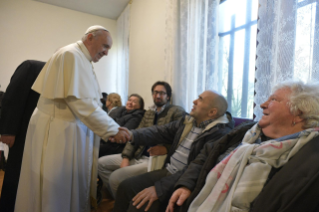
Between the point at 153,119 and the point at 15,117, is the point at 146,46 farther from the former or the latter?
the point at 15,117

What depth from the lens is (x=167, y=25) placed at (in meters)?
2.67

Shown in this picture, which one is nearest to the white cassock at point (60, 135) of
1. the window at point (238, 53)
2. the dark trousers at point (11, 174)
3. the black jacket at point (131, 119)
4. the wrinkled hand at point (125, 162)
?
the dark trousers at point (11, 174)

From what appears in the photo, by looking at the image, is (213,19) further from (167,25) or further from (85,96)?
(85,96)

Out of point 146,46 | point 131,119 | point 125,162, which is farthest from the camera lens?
point 146,46

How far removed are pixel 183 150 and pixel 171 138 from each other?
256 millimetres

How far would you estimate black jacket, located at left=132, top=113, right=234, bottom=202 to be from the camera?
4.34 ft

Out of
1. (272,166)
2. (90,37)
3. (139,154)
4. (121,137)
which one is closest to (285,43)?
(272,166)

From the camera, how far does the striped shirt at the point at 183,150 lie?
1.60m

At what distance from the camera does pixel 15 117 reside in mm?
1704

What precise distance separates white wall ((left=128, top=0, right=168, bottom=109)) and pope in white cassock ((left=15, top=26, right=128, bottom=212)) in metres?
1.54

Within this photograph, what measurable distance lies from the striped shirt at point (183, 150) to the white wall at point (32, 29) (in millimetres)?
4338

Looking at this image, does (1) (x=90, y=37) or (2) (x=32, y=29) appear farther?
(2) (x=32, y=29)

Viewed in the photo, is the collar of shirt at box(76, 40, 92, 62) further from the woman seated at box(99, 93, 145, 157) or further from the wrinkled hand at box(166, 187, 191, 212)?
the wrinkled hand at box(166, 187, 191, 212)

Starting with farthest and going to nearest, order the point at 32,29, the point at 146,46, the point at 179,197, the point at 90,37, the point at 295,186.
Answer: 1. the point at 32,29
2. the point at 146,46
3. the point at 90,37
4. the point at 179,197
5. the point at 295,186
